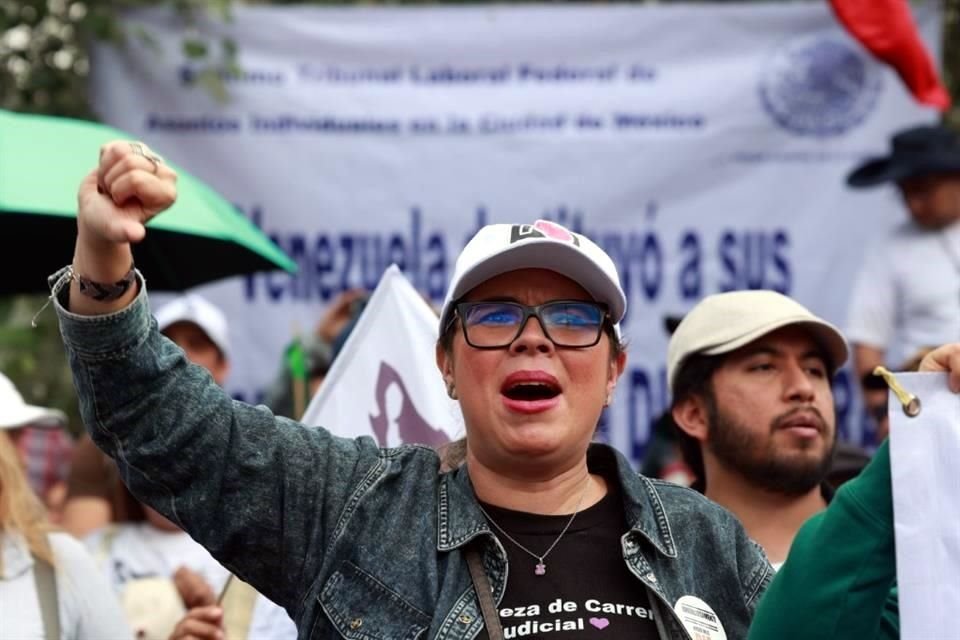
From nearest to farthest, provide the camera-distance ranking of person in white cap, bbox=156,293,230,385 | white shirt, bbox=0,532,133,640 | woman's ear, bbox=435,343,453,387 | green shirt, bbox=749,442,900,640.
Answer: green shirt, bbox=749,442,900,640
woman's ear, bbox=435,343,453,387
white shirt, bbox=0,532,133,640
person in white cap, bbox=156,293,230,385

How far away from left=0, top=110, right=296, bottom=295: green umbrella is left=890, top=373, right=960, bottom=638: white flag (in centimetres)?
273

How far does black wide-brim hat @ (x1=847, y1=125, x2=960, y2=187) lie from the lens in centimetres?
656

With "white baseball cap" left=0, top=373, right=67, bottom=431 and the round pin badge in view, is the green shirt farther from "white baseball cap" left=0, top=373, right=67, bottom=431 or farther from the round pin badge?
"white baseball cap" left=0, top=373, right=67, bottom=431

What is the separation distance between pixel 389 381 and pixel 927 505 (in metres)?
1.89

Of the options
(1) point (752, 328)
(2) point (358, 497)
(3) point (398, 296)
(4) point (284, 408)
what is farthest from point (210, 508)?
(4) point (284, 408)

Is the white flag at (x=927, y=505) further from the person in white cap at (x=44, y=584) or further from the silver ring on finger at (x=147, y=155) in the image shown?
the person in white cap at (x=44, y=584)

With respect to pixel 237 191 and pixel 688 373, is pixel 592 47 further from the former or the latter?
pixel 688 373

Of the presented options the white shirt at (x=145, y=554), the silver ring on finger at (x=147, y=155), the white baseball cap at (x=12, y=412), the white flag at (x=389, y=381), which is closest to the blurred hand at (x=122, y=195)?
the silver ring on finger at (x=147, y=155)

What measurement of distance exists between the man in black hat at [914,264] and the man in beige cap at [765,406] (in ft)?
8.26

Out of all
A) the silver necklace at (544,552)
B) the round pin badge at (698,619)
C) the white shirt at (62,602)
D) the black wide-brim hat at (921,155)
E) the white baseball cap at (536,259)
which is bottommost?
the white shirt at (62,602)

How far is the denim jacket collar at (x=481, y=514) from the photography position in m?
2.82

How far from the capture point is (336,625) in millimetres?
2752

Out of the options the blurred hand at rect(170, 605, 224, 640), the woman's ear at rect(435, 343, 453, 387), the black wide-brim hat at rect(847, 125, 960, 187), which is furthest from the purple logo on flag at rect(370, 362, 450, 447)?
the black wide-brim hat at rect(847, 125, 960, 187)

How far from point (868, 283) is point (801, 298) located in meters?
0.54
